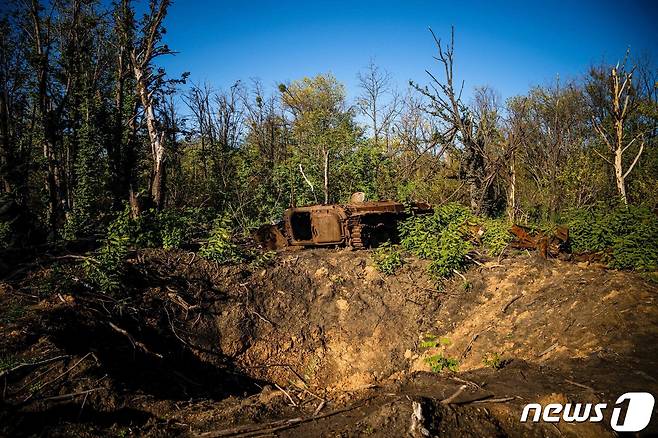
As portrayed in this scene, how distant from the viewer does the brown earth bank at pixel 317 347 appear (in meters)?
4.04

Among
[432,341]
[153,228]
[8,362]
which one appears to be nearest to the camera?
[8,362]

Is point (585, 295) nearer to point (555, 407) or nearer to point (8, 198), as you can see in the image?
point (555, 407)

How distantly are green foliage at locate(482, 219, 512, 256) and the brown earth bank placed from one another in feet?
1.40

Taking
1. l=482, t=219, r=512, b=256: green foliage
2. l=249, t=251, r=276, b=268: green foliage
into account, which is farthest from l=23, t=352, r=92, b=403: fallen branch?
l=482, t=219, r=512, b=256: green foliage

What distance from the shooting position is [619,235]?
26.1ft

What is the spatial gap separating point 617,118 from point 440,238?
→ 9099 millimetres

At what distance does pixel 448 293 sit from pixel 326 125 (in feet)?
91.5

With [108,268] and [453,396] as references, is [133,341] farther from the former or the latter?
[453,396]

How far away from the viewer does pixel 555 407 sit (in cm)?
370

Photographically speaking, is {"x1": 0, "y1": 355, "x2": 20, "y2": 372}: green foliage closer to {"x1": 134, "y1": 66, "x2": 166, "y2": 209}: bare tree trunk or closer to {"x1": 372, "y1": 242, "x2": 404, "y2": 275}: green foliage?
{"x1": 134, "y1": 66, "x2": 166, "y2": 209}: bare tree trunk

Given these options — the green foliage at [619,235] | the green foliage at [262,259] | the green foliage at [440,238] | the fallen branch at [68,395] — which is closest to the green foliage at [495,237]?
the green foliage at [440,238]

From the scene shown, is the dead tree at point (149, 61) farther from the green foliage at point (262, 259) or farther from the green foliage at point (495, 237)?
the green foliage at point (495, 237)

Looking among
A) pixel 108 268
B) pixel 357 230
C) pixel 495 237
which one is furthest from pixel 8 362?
pixel 495 237

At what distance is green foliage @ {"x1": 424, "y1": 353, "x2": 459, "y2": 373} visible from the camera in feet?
20.6
